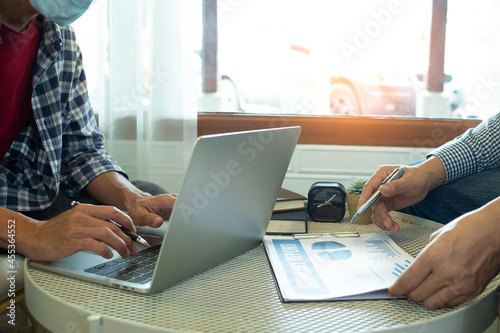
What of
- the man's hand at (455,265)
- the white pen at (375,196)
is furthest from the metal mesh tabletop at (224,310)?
the white pen at (375,196)

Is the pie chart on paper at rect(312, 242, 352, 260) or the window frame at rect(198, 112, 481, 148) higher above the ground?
the window frame at rect(198, 112, 481, 148)

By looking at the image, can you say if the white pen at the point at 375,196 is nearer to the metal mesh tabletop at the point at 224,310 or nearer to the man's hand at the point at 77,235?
the metal mesh tabletop at the point at 224,310

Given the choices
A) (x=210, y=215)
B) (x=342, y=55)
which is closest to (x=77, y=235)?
(x=210, y=215)

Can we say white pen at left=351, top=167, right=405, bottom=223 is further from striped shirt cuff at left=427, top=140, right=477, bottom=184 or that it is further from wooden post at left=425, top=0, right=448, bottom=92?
wooden post at left=425, top=0, right=448, bottom=92

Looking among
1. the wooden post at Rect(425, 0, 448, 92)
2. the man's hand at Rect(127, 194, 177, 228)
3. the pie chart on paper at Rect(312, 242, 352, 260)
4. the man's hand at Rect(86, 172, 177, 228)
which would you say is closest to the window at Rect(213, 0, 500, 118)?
the wooden post at Rect(425, 0, 448, 92)

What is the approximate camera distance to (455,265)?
2.12 ft

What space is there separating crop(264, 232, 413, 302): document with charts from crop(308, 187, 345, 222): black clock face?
0.14 metres

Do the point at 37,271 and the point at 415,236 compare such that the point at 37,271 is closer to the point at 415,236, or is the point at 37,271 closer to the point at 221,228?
the point at 221,228

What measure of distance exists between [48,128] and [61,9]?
0.90ft

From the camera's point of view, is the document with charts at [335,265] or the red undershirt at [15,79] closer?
the document with charts at [335,265]

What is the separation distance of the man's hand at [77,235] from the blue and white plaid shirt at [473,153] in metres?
0.72

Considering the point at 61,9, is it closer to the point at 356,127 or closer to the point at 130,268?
the point at 130,268

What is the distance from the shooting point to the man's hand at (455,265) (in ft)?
2.11

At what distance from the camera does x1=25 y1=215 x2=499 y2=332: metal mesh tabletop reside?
1.93 ft
